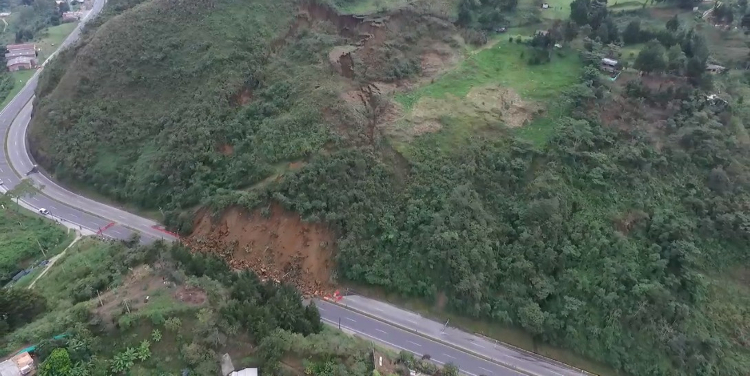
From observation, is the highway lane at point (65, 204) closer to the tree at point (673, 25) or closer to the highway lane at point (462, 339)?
the highway lane at point (462, 339)

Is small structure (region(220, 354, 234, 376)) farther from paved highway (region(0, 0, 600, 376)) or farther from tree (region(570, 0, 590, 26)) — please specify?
tree (region(570, 0, 590, 26))

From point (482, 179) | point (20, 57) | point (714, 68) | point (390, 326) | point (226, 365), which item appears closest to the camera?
point (226, 365)

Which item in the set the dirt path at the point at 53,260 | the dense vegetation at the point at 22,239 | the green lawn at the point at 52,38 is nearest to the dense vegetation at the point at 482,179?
the dense vegetation at the point at 22,239

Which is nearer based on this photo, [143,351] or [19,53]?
[143,351]

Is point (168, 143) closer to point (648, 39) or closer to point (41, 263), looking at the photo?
point (41, 263)

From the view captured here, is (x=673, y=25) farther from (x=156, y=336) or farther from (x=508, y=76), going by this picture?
(x=156, y=336)

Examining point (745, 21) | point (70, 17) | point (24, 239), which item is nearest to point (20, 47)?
point (70, 17)

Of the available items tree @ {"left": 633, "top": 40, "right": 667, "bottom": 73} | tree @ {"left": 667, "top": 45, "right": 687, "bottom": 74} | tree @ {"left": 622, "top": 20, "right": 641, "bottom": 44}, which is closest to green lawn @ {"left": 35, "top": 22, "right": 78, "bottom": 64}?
tree @ {"left": 622, "top": 20, "right": 641, "bottom": 44}
